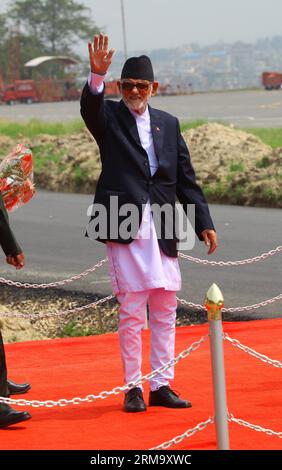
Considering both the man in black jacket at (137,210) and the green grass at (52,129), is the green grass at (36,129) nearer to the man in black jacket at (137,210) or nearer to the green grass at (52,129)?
the green grass at (52,129)

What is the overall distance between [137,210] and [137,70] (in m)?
0.78

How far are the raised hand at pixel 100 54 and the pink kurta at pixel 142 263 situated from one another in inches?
3.6

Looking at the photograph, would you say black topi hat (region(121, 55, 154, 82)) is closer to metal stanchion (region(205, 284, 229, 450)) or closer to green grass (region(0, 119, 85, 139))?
metal stanchion (region(205, 284, 229, 450))

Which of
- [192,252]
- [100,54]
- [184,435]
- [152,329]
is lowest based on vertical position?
[192,252]

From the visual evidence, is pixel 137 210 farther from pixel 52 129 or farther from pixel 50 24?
pixel 50 24

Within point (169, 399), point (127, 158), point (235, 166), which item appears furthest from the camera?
point (235, 166)

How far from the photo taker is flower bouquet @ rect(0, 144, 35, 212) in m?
8.57

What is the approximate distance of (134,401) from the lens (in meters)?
7.61

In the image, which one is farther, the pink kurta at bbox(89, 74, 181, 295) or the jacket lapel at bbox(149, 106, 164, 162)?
the jacket lapel at bbox(149, 106, 164, 162)

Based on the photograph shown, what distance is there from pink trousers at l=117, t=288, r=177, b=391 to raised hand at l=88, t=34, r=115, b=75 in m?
1.27

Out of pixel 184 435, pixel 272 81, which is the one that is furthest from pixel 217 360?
pixel 272 81

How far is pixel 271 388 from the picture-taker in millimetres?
8070

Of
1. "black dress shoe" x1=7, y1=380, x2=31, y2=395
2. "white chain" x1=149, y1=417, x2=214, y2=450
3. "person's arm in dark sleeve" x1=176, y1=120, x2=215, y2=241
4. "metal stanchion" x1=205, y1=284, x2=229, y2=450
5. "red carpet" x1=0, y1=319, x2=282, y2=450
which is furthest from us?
"black dress shoe" x1=7, y1=380, x2=31, y2=395

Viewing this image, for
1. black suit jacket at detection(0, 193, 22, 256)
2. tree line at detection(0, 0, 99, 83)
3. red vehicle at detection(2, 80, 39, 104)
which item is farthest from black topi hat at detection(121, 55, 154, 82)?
tree line at detection(0, 0, 99, 83)
